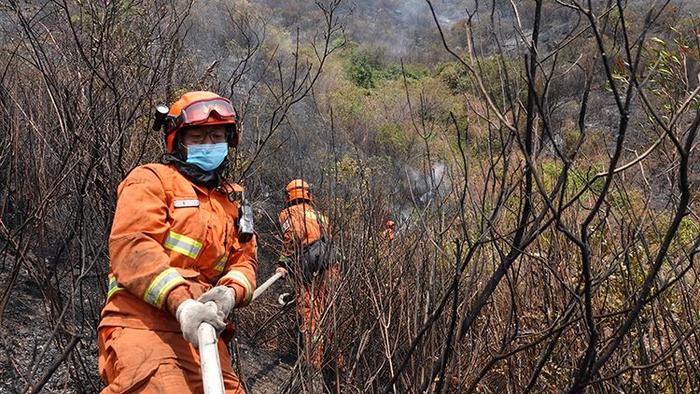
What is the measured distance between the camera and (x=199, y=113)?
2.53m

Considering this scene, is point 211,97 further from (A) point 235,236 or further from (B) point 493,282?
(B) point 493,282

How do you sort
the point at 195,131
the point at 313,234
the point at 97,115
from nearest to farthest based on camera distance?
the point at 195,131 < the point at 97,115 < the point at 313,234

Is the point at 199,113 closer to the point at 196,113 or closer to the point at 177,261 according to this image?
the point at 196,113

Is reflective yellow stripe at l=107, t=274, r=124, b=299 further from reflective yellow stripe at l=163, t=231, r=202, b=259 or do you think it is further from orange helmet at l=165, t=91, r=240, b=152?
orange helmet at l=165, t=91, r=240, b=152

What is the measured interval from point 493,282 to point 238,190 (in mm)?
1425

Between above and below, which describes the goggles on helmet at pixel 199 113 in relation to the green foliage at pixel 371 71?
below

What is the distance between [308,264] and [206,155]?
1.77 metres

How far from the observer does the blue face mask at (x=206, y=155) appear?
8.36 ft

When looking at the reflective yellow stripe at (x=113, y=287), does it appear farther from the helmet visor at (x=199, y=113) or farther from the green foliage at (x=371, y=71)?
the green foliage at (x=371, y=71)

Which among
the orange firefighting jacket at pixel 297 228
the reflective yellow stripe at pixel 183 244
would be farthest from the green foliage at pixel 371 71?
the reflective yellow stripe at pixel 183 244

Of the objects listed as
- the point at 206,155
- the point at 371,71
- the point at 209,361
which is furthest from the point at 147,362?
the point at 371,71

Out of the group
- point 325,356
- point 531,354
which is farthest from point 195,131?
point 531,354

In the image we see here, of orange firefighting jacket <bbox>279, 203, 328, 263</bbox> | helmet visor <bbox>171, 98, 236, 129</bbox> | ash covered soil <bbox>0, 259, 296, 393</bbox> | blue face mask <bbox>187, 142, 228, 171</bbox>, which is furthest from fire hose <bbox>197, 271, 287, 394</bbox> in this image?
orange firefighting jacket <bbox>279, 203, 328, 263</bbox>

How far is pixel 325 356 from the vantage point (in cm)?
266
